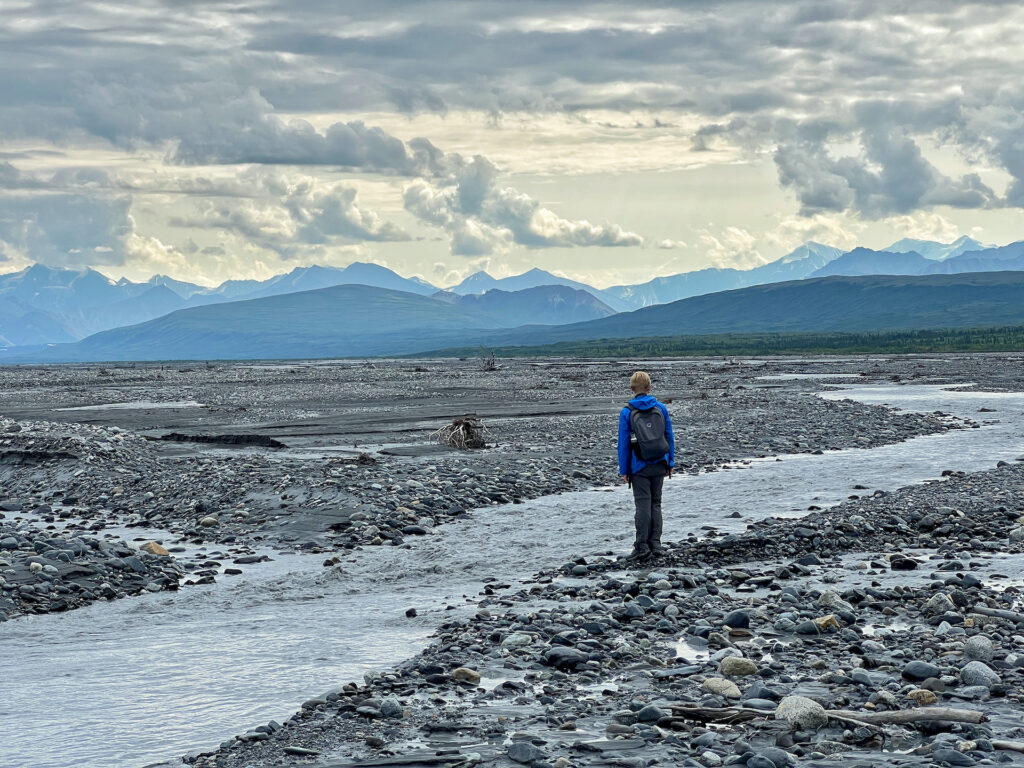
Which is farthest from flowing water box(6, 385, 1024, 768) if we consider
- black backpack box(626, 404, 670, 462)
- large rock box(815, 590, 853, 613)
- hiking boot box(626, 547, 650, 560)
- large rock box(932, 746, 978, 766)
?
large rock box(932, 746, 978, 766)

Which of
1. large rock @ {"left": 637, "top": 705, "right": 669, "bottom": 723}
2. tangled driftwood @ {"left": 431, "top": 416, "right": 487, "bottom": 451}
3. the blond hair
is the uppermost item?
the blond hair

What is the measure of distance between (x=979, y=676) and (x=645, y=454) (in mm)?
7147

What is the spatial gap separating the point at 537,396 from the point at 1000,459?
Result: 3948cm

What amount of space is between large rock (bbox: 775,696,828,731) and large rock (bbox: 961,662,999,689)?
1.79m

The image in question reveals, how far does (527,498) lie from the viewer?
24516mm

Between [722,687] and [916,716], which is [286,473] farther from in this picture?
[916,716]

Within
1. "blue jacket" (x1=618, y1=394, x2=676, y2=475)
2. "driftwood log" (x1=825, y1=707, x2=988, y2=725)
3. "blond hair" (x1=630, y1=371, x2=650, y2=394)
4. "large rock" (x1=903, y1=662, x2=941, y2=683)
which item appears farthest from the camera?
"blue jacket" (x1=618, y1=394, x2=676, y2=475)

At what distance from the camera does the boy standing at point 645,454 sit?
53.4 feet

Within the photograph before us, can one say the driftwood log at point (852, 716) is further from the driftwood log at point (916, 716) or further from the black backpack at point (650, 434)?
the black backpack at point (650, 434)

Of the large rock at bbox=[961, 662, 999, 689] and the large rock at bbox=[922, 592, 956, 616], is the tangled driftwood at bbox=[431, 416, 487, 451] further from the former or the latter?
the large rock at bbox=[961, 662, 999, 689]

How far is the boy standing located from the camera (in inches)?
640

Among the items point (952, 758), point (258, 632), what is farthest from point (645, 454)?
point (952, 758)

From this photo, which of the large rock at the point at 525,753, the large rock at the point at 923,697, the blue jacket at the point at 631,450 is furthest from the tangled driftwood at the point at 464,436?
the large rock at the point at 525,753

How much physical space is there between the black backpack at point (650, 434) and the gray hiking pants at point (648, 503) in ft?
0.73
